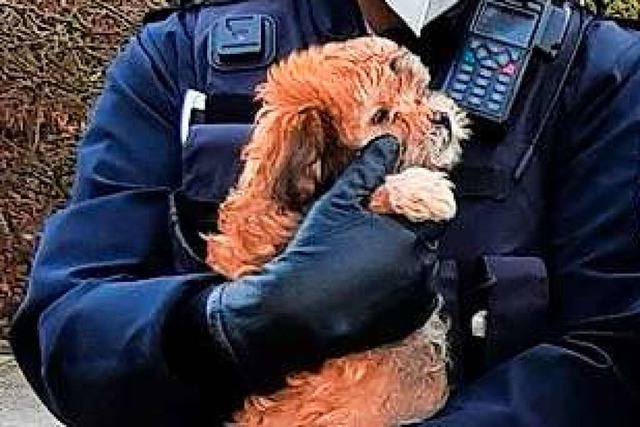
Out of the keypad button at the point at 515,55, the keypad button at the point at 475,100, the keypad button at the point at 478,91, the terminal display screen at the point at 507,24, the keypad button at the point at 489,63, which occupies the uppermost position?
Result: the terminal display screen at the point at 507,24

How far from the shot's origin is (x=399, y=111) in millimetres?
2984

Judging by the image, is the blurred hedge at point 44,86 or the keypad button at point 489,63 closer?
the keypad button at point 489,63

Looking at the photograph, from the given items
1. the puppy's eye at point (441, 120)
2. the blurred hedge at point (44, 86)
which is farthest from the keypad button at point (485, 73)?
the blurred hedge at point (44, 86)

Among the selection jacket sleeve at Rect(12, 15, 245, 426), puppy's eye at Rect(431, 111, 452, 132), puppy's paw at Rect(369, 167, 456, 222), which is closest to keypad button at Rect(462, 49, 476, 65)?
puppy's eye at Rect(431, 111, 452, 132)

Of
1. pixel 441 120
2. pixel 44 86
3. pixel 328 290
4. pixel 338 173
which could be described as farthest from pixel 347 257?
pixel 44 86

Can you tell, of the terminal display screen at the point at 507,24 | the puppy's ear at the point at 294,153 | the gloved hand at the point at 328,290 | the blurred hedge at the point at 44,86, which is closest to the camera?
the gloved hand at the point at 328,290

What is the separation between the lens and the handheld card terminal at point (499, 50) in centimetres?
295

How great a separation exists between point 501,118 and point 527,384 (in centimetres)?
43

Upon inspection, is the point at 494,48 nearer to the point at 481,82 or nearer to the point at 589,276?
the point at 481,82

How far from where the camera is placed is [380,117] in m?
2.98

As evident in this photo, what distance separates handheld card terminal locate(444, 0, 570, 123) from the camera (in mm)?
2953

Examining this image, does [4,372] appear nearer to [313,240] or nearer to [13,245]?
[13,245]

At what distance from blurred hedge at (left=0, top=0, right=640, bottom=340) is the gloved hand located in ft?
17.8

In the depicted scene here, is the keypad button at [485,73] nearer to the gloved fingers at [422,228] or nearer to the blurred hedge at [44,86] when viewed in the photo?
the gloved fingers at [422,228]
